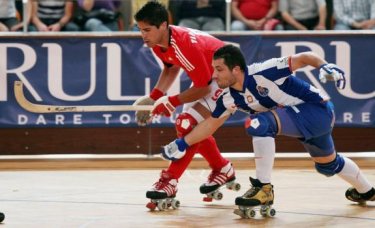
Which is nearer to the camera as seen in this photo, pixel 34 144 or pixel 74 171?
pixel 74 171

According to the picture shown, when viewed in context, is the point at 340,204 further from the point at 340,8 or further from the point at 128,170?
the point at 340,8

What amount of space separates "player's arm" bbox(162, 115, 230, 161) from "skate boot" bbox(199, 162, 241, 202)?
548 millimetres

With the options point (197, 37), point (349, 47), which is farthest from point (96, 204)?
point (349, 47)

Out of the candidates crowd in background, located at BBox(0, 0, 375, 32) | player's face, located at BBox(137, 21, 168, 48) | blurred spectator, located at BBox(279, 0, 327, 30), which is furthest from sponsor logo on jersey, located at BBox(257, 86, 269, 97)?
blurred spectator, located at BBox(279, 0, 327, 30)

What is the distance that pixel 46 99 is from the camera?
37.5ft

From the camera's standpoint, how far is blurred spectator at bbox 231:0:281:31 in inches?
467

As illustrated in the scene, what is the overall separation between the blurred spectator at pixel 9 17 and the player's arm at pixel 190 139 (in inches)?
197

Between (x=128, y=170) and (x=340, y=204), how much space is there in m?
3.67

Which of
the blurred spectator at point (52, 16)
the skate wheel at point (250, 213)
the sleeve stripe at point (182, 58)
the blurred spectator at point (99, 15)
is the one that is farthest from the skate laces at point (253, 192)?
the blurred spectator at point (52, 16)

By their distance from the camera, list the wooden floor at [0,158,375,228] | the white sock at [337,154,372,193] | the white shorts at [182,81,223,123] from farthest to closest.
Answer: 1. the white shorts at [182,81,223,123]
2. the white sock at [337,154,372,193]
3. the wooden floor at [0,158,375,228]

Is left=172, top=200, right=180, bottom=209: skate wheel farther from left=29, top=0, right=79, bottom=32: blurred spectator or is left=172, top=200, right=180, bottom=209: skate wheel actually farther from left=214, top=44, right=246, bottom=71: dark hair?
left=29, top=0, right=79, bottom=32: blurred spectator

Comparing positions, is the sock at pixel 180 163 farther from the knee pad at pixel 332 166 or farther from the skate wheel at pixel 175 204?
the knee pad at pixel 332 166

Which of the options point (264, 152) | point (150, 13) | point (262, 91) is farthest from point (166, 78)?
point (264, 152)

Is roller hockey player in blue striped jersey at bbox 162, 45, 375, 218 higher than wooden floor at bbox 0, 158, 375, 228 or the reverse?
higher
